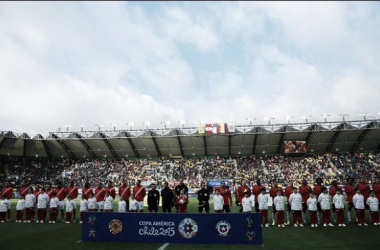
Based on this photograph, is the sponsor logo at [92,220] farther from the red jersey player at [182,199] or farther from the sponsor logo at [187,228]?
the red jersey player at [182,199]

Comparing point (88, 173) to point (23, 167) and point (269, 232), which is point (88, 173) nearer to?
point (23, 167)

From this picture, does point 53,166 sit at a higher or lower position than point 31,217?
higher

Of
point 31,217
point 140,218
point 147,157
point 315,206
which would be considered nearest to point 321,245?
point 315,206

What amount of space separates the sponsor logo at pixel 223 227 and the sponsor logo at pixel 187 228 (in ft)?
2.74

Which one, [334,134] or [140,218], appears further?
[334,134]

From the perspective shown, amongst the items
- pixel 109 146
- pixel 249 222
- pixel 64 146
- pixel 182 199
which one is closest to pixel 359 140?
pixel 182 199

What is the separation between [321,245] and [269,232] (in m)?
2.66

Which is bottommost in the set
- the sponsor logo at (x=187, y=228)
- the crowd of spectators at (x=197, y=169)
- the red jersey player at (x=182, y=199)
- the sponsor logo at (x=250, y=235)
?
the sponsor logo at (x=250, y=235)

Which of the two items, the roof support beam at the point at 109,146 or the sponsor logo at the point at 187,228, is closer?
the sponsor logo at the point at 187,228

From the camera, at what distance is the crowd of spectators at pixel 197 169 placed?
43094 millimetres

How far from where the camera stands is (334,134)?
45031mm

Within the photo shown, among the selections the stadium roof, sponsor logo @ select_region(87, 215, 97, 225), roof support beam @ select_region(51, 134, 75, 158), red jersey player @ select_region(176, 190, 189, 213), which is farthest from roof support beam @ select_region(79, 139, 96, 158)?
sponsor logo @ select_region(87, 215, 97, 225)

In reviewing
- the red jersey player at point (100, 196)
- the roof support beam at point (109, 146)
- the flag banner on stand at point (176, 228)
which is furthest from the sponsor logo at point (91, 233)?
the roof support beam at point (109, 146)

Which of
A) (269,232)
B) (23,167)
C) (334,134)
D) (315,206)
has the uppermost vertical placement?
(334,134)
